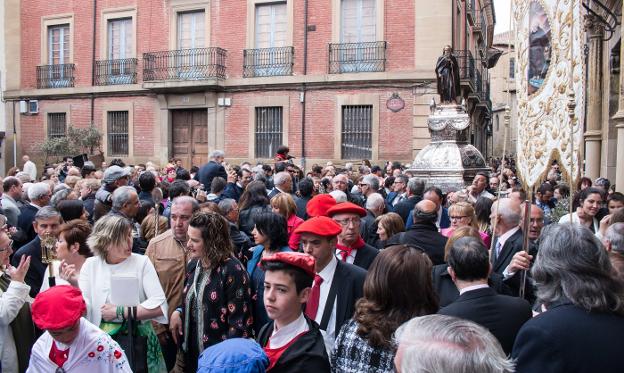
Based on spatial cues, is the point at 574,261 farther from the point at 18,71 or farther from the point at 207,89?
the point at 18,71

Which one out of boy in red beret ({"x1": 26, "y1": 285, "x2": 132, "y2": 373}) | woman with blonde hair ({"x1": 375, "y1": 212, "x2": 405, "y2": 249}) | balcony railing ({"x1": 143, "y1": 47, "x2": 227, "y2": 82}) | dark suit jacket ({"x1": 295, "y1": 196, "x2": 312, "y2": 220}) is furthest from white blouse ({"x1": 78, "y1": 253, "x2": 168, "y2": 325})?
balcony railing ({"x1": 143, "y1": 47, "x2": 227, "y2": 82})

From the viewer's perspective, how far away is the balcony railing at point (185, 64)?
70.1ft

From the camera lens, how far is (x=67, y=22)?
943 inches

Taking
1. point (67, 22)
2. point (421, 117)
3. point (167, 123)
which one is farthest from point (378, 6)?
point (67, 22)

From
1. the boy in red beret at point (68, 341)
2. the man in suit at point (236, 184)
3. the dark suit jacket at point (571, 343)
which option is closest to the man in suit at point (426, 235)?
the dark suit jacket at point (571, 343)

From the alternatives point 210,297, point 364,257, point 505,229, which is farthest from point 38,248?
point 505,229

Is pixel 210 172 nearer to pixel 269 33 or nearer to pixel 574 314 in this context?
pixel 574 314

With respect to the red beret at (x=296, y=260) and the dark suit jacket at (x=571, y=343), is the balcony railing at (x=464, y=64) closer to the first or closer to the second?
the red beret at (x=296, y=260)

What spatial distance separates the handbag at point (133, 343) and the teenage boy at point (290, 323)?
45.9 inches

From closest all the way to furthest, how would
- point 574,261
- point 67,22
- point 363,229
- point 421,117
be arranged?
point 574,261 < point 363,229 < point 421,117 < point 67,22

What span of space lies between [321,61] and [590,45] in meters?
8.68

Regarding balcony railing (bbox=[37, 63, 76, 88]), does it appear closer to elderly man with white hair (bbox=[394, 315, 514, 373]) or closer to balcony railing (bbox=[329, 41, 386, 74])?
balcony railing (bbox=[329, 41, 386, 74])

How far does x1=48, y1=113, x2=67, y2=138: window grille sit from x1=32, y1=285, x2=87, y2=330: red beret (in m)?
23.0

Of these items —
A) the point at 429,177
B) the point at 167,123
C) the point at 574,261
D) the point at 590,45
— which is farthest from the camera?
the point at 167,123
